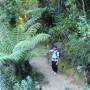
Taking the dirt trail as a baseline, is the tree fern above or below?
above

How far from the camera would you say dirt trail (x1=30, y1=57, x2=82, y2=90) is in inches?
473

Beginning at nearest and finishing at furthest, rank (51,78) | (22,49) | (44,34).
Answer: (22,49), (44,34), (51,78)

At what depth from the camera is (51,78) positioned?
13.1 m

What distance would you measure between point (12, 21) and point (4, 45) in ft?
15.4

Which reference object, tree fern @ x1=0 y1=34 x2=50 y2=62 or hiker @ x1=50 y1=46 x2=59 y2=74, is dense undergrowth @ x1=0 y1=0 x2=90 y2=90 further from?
hiker @ x1=50 y1=46 x2=59 y2=74

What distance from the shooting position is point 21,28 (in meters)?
13.6

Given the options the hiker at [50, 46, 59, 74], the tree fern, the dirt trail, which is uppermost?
the tree fern

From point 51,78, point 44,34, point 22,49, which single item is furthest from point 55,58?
point 22,49

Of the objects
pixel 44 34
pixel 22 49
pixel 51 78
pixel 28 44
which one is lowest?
pixel 51 78

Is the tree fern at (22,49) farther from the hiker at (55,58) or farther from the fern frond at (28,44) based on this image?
the hiker at (55,58)

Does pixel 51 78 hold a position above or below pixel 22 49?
below

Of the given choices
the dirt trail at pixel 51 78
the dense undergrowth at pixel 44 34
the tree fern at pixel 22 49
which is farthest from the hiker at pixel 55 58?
the tree fern at pixel 22 49

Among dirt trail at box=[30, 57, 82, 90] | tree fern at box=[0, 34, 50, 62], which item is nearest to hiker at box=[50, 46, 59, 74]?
dirt trail at box=[30, 57, 82, 90]

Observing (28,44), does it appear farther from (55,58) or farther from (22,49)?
(55,58)
